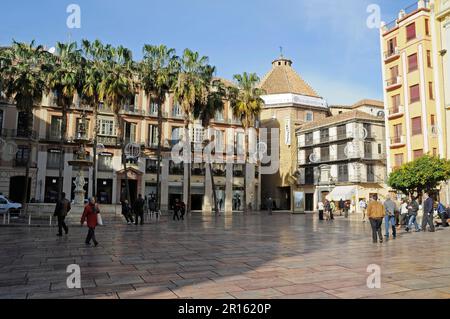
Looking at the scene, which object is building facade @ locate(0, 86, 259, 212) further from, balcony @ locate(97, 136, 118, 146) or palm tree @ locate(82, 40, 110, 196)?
palm tree @ locate(82, 40, 110, 196)

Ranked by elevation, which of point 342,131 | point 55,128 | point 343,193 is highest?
point 342,131

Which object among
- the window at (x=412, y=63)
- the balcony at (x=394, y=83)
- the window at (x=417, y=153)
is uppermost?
the window at (x=412, y=63)

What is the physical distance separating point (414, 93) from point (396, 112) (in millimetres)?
2649

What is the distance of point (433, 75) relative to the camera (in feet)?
110

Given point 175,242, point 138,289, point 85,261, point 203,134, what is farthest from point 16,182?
point 138,289

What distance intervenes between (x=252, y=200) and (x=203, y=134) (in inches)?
428

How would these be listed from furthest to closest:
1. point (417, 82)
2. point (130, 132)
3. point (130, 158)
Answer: point (130, 132) < point (130, 158) < point (417, 82)

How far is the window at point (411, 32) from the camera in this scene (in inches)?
1383

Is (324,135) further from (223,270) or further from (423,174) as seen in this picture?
(223,270)

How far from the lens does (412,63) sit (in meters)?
35.3

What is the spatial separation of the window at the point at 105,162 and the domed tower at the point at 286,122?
23.8 metres

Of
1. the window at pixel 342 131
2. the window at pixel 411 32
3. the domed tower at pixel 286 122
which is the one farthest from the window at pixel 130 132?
the window at pixel 411 32

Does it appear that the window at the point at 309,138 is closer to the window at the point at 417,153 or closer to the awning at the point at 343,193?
the awning at the point at 343,193

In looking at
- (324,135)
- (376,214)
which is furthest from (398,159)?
(376,214)
